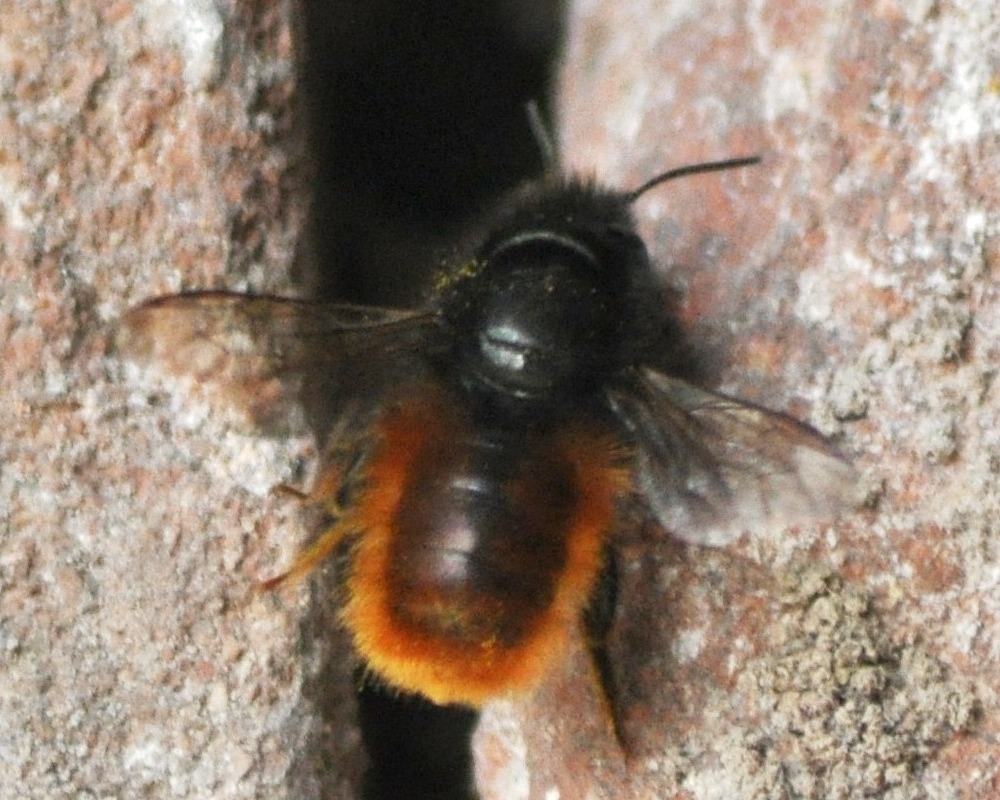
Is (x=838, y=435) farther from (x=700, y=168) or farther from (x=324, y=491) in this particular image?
(x=324, y=491)

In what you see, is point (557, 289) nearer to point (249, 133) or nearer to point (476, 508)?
point (476, 508)

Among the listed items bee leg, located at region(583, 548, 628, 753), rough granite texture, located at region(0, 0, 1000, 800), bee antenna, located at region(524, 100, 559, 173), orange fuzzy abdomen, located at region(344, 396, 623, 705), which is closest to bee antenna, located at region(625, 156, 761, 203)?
rough granite texture, located at region(0, 0, 1000, 800)

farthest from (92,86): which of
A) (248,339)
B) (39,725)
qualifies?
(39,725)

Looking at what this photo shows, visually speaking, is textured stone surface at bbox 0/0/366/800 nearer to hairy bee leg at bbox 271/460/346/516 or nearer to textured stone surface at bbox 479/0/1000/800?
hairy bee leg at bbox 271/460/346/516

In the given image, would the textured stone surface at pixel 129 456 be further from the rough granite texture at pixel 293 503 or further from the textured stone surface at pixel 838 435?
the textured stone surface at pixel 838 435

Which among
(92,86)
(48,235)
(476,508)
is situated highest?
(92,86)

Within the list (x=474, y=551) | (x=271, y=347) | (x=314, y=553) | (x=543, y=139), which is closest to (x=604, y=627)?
(x=474, y=551)

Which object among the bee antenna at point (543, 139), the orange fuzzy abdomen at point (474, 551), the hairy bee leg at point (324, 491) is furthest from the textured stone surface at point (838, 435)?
the hairy bee leg at point (324, 491)
